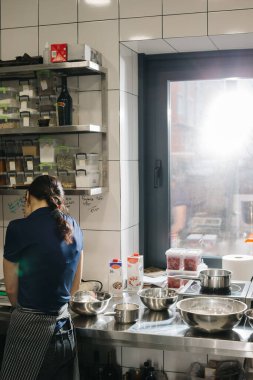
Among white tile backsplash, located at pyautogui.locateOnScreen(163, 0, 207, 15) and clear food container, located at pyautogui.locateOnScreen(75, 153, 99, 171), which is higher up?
white tile backsplash, located at pyautogui.locateOnScreen(163, 0, 207, 15)

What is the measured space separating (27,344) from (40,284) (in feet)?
0.79

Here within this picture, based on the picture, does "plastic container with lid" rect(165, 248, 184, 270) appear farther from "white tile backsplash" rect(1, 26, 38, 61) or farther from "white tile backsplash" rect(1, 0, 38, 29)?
"white tile backsplash" rect(1, 0, 38, 29)

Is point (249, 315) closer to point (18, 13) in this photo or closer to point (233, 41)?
point (233, 41)

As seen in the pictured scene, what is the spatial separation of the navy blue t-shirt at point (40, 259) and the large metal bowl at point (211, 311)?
0.51m

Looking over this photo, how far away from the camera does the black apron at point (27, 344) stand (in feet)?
6.79

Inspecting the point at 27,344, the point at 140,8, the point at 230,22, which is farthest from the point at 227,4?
the point at 27,344

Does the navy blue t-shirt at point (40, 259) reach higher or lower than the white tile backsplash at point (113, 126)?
lower

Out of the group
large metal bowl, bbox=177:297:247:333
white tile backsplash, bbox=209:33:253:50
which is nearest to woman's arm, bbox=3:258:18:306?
large metal bowl, bbox=177:297:247:333

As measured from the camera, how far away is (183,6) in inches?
104

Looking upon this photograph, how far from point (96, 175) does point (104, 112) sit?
0.32 metres

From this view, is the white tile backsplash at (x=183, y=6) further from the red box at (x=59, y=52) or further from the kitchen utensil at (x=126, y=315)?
the kitchen utensil at (x=126, y=315)

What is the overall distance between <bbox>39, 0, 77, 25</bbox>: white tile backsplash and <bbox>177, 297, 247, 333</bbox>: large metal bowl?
152 cm

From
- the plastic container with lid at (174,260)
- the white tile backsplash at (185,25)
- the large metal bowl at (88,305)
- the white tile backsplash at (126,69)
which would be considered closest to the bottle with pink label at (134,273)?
the plastic container with lid at (174,260)

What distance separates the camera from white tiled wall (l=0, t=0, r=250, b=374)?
2645 mm
